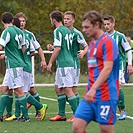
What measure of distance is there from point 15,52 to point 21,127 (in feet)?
5.04

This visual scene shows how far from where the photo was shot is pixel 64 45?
13.2m

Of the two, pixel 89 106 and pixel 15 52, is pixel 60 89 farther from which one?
pixel 89 106

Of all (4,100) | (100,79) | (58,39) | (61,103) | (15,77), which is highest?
(58,39)

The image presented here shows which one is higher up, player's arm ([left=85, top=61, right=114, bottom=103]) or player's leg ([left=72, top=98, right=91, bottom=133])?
player's arm ([left=85, top=61, right=114, bottom=103])

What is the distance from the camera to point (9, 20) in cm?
1285

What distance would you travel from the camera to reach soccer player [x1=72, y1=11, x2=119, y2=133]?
27.6ft

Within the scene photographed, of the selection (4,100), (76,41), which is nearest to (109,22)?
(76,41)

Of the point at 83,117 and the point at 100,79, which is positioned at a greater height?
the point at 100,79

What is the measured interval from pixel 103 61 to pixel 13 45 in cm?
449

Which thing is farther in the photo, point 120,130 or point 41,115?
point 41,115

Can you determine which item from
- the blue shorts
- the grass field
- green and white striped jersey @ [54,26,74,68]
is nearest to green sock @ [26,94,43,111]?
the grass field

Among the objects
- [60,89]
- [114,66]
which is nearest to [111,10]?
[60,89]

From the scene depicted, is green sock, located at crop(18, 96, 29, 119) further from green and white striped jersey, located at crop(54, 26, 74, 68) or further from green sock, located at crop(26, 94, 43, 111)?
green and white striped jersey, located at crop(54, 26, 74, 68)

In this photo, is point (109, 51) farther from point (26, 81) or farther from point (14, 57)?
point (26, 81)
